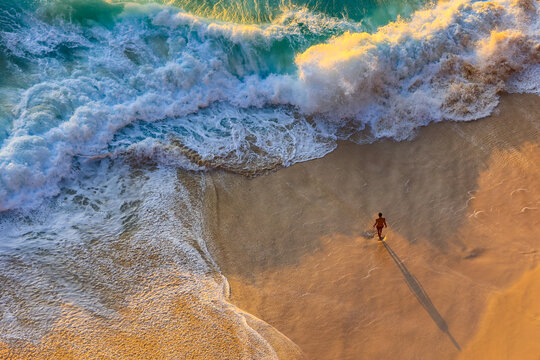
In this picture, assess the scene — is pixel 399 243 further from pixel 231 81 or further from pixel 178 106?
pixel 178 106

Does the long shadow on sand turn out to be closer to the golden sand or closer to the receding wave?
the golden sand

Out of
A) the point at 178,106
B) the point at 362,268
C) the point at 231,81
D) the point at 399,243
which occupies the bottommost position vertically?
the point at 362,268

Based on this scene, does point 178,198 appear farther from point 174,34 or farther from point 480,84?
point 480,84

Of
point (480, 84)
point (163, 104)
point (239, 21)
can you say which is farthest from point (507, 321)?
point (239, 21)

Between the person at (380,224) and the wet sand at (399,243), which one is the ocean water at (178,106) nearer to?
the wet sand at (399,243)

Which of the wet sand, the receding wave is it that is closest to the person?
the wet sand

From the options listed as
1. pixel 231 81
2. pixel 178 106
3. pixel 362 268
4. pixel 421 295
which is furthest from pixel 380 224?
pixel 178 106
